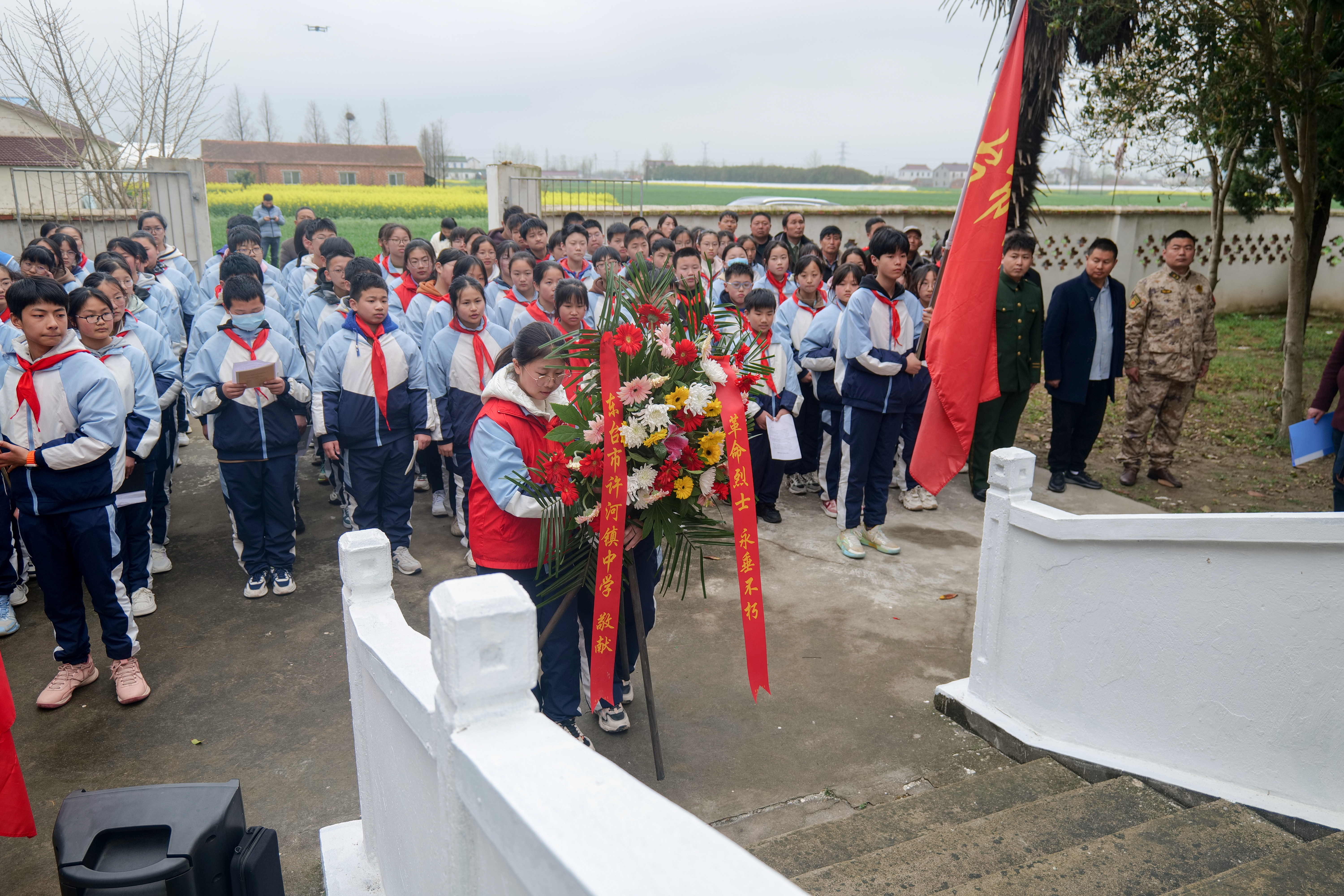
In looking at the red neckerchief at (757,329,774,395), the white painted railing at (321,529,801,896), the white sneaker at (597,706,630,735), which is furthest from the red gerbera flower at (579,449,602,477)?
the white sneaker at (597,706,630,735)

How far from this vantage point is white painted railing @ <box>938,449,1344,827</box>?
9.98 ft

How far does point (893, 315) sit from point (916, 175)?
225ft

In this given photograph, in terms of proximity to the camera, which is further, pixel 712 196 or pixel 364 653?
pixel 712 196

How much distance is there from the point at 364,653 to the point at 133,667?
2469 millimetres

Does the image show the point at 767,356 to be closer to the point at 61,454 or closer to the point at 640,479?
the point at 640,479

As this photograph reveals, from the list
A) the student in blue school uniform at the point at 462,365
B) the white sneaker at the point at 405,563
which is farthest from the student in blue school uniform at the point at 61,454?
the student in blue school uniform at the point at 462,365

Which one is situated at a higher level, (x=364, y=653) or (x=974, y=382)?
(x=974, y=382)

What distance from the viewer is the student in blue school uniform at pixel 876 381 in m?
5.65

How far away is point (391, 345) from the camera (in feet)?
17.4

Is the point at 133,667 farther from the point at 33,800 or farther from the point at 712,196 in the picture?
the point at 712,196

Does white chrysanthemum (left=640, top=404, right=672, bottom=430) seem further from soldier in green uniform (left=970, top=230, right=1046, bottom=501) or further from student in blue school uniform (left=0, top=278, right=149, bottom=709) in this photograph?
soldier in green uniform (left=970, top=230, right=1046, bottom=501)

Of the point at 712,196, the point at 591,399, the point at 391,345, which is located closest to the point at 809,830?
the point at 591,399

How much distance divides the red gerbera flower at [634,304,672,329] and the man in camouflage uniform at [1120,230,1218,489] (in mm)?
5545

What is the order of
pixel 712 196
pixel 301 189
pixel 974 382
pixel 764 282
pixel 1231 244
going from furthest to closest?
1. pixel 712 196
2. pixel 301 189
3. pixel 1231 244
4. pixel 764 282
5. pixel 974 382
